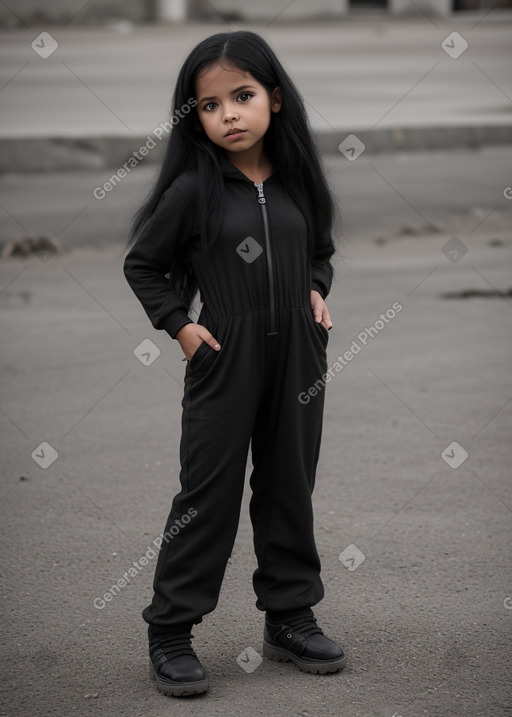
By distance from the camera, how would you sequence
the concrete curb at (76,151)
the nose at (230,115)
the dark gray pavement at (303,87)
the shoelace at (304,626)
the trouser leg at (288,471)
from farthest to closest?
1. the dark gray pavement at (303,87)
2. the concrete curb at (76,151)
3. the shoelace at (304,626)
4. the trouser leg at (288,471)
5. the nose at (230,115)

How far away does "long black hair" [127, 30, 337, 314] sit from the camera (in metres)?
2.83

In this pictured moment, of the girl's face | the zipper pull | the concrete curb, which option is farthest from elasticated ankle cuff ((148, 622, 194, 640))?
the concrete curb

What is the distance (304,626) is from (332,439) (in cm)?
195

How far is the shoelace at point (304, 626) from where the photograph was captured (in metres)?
3.05

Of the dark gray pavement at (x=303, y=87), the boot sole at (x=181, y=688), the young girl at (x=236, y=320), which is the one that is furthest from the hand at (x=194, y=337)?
the dark gray pavement at (x=303, y=87)

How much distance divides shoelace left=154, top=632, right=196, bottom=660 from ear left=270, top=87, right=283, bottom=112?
145 centimetres

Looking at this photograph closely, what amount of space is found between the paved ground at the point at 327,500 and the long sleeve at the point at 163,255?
1013mm

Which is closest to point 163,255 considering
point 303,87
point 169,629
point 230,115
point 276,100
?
point 230,115

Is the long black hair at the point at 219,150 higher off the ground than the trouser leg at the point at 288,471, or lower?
higher

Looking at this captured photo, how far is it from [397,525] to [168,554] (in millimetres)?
1350

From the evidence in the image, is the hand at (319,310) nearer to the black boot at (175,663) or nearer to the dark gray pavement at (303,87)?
the black boot at (175,663)

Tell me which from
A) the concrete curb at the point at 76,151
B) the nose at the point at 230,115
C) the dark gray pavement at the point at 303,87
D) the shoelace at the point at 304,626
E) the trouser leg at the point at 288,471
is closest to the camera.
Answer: the nose at the point at 230,115

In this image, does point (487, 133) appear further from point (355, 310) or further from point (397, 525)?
point (397, 525)

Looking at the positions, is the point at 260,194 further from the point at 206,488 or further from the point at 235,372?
the point at 206,488
